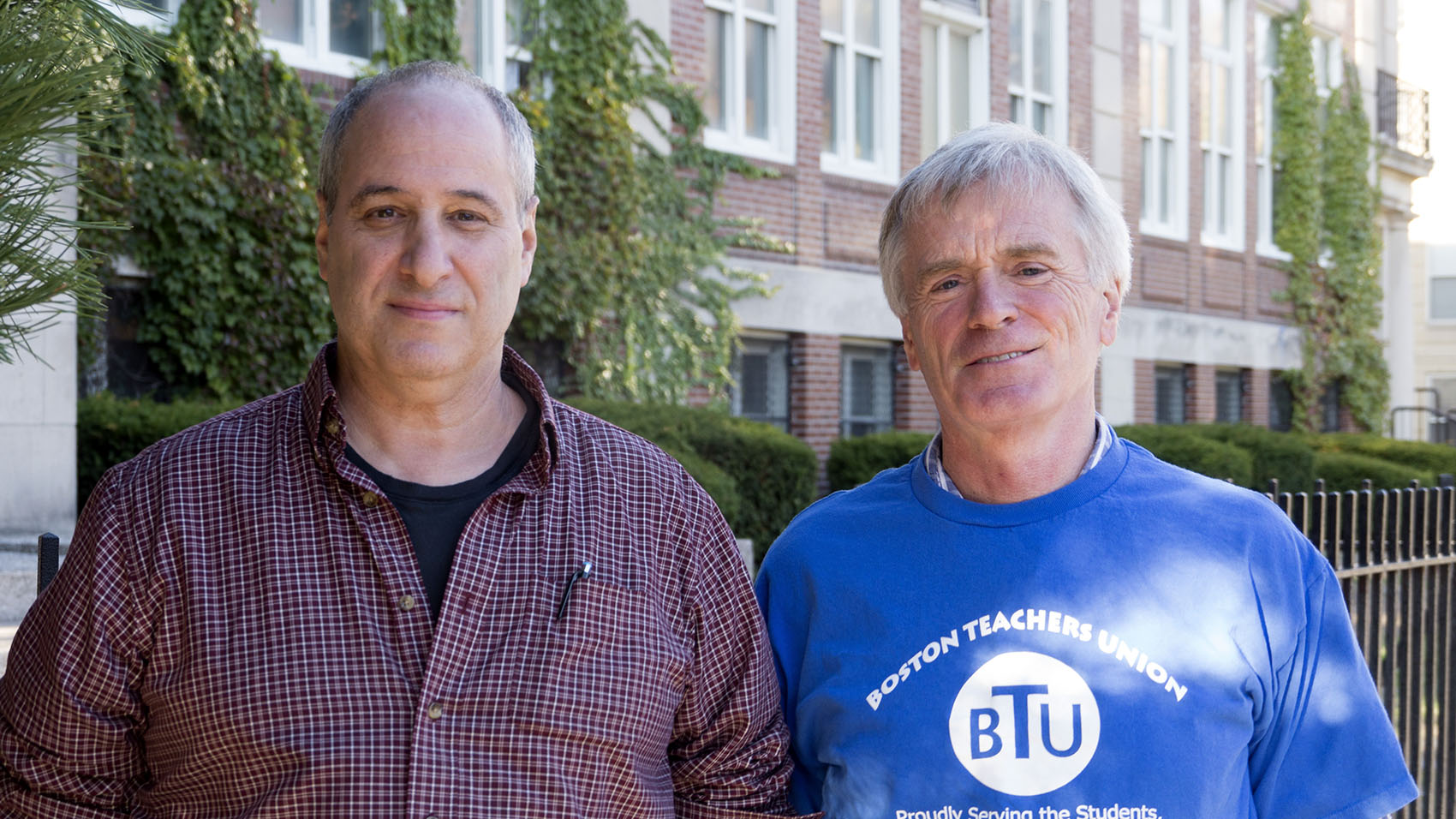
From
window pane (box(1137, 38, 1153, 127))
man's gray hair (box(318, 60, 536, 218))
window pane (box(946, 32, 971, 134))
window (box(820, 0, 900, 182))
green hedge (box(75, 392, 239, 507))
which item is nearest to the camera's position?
man's gray hair (box(318, 60, 536, 218))

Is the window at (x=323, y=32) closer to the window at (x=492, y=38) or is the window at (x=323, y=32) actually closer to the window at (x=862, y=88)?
the window at (x=492, y=38)

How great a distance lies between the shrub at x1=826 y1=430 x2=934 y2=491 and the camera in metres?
12.5

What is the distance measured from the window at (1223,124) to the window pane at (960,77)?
5.54 metres

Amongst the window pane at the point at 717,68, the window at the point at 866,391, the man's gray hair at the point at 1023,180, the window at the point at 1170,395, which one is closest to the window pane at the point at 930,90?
the window at the point at 866,391

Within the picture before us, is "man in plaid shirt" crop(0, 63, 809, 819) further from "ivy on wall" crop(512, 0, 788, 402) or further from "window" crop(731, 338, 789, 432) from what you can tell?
"window" crop(731, 338, 789, 432)

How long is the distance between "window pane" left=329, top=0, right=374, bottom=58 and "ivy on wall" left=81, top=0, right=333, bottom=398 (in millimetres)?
819

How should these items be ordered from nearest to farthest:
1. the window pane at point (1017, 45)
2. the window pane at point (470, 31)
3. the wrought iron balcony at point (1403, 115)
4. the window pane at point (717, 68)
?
the window pane at point (470, 31), the window pane at point (717, 68), the window pane at point (1017, 45), the wrought iron balcony at point (1403, 115)

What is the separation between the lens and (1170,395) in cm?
1925

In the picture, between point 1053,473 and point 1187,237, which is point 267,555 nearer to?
point 1053,473

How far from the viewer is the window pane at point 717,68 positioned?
12969mm

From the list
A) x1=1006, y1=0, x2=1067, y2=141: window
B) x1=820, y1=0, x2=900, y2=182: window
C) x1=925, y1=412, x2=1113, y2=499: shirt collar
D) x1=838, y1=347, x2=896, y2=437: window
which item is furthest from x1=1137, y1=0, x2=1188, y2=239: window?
x1=925, y1=412, x2=1113, y2=499: shirt collar

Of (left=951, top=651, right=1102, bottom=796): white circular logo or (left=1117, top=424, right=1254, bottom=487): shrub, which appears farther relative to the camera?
(left=1117, top=424, right=1254, bottom=487): shrub

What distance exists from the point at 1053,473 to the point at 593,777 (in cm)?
96

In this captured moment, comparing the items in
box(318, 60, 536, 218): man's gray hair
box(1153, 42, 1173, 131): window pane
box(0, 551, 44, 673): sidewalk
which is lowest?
box(0, 551, 44, 673): sidewalk
